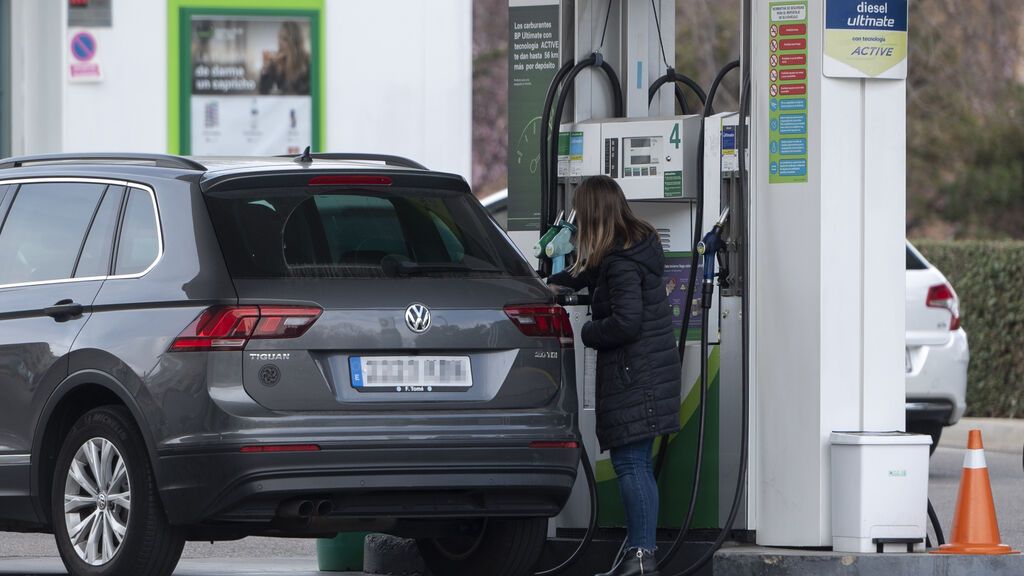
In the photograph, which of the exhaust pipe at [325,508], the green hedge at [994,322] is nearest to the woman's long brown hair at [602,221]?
the exhaust pipe at [325,508]

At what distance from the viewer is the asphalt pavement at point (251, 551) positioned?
9266mm

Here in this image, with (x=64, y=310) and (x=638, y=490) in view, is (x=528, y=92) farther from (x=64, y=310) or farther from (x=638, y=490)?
(x=64, y=310)

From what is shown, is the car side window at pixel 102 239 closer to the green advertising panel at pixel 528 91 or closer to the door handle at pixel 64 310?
the door handle at pixel 64 310

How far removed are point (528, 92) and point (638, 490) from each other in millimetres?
1981

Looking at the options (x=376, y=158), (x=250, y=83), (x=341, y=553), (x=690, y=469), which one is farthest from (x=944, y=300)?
(x=376, y=158)

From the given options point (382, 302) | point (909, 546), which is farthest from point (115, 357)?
point (909, 546)

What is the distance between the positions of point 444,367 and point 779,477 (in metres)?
1.69

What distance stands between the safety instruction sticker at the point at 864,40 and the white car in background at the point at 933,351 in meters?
6.00

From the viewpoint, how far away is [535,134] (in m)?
9.01

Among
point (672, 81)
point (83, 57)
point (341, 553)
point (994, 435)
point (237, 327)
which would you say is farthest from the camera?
point (83, 57)

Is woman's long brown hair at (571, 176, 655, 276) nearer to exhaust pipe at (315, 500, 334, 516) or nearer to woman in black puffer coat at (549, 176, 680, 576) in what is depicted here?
woman in black puffer coat at (549, 176, 680, 576)

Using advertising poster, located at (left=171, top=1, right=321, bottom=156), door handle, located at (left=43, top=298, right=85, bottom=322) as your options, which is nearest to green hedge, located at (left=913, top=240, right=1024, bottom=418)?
advertising poster, located at (left=171, top=1, right=321, bottom=156)

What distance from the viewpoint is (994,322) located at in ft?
57.2

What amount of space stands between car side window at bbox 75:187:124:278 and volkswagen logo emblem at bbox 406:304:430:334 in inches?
46.7
